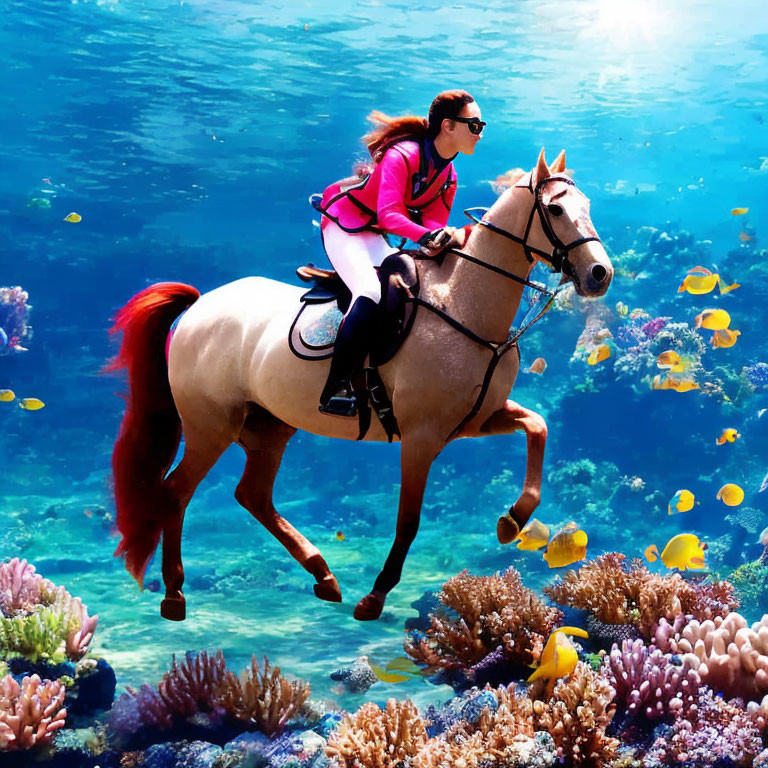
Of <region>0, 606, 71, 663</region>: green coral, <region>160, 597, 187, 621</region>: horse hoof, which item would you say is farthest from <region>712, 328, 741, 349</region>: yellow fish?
<region>0, 606, 71, 663</region>: green coral

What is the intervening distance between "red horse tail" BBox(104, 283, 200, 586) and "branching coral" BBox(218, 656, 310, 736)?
0.99 m

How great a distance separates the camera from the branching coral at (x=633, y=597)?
4504mm

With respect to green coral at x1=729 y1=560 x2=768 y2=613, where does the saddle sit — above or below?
above

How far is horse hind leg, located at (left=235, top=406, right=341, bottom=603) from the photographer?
374cm

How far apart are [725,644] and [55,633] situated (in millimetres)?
4663

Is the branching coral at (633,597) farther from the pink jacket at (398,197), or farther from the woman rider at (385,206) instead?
the pink jacket at (398,197)

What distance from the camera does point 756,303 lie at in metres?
18.6

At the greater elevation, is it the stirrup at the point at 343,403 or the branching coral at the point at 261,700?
the stirrup at the point at 343,403

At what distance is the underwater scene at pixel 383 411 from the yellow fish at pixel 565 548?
0.02m

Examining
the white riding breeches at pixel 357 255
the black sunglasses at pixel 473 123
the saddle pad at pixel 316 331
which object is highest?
the black sunglasses at pixel 473 123

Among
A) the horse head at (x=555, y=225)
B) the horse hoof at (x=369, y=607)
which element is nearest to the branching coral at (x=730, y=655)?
the horse hoof at (x=369, y=607)

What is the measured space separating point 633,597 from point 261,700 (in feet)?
8.42

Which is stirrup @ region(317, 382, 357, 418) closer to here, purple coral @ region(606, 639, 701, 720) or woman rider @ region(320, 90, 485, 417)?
woman rider @ region(320, 90, 485, 417)

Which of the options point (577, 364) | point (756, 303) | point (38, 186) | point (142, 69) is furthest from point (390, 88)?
point (38, 186)
